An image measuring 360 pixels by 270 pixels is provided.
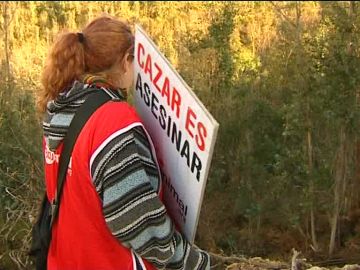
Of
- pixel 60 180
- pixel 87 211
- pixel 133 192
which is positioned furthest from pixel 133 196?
pixel 60 180

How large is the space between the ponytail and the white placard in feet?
0.51

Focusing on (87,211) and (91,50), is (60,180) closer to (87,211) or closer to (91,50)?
(87,211)

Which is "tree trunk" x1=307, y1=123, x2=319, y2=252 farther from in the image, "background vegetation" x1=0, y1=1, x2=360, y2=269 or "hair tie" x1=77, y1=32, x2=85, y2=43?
"hair tie" x1=77, y1=32, x2=85, y2=43

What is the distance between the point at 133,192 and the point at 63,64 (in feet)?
1.40

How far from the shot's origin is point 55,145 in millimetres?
1761

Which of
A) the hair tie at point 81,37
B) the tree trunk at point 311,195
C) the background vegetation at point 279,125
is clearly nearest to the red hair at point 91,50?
the hair tie at point 81,37

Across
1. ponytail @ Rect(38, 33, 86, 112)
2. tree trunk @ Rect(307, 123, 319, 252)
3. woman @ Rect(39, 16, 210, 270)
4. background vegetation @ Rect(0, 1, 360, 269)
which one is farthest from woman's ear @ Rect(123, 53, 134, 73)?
tree trunk @ Rect(307, 123, 319, 252)

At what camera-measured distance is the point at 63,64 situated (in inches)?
68.6

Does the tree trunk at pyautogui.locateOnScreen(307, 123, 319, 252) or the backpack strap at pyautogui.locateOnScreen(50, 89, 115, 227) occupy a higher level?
the backpack strap at pyautogui.locateOnScreen(50, 89, 115, 227)

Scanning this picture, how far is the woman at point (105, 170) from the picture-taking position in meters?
1.58

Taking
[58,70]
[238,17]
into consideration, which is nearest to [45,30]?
[238,17]

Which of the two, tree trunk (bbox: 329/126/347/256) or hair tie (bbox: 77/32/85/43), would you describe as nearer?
hair tie (bbox: 77/32/85/43)

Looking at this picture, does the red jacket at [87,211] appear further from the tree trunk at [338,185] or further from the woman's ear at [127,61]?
the tree trunk at [338,185]

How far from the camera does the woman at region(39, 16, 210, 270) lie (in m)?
1.58
